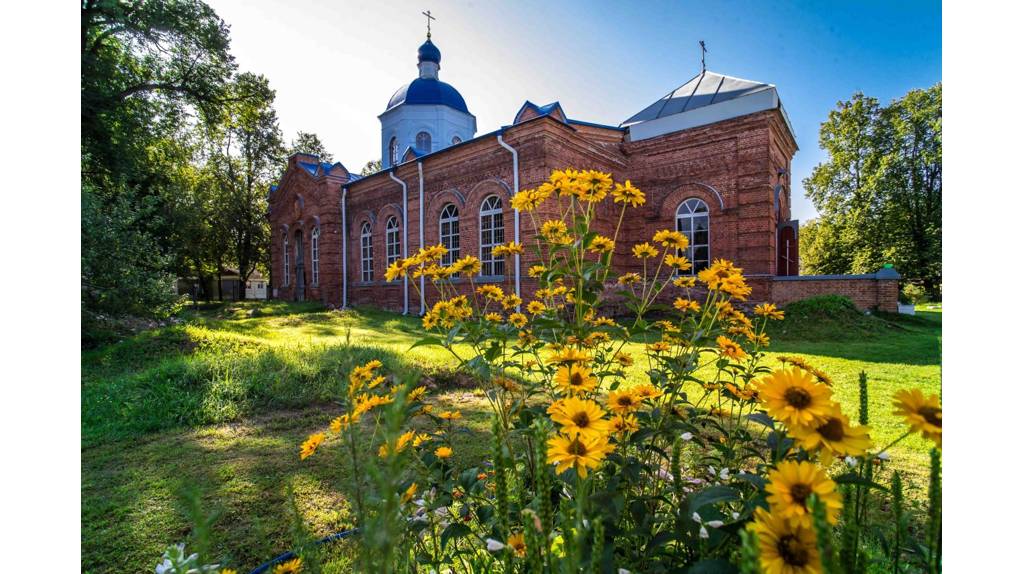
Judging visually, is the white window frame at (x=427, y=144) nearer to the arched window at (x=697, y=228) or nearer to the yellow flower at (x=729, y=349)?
the arched window at (x=697, y=228)

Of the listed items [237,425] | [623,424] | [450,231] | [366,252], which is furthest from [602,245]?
[366,252]

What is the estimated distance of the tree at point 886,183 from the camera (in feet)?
6.40

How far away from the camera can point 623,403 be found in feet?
3.86

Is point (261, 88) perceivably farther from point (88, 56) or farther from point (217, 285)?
point (217, 285)

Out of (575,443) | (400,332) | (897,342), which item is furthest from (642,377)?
(400,332)

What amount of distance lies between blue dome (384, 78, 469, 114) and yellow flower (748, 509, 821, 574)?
60.0 feet

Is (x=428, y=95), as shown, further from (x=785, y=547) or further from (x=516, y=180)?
(x=785, y=547)

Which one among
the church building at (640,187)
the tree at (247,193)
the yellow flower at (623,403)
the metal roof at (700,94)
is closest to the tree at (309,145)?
the tree at (247,193)

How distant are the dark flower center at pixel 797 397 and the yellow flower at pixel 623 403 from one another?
47 cm

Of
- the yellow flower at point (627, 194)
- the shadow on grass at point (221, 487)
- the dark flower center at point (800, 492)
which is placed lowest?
the shadow on grass at point (221, 487)

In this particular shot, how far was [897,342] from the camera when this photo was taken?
5762 millimetres

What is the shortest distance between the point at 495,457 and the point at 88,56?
6240 mm

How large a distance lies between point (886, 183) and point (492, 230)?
26.3ft
